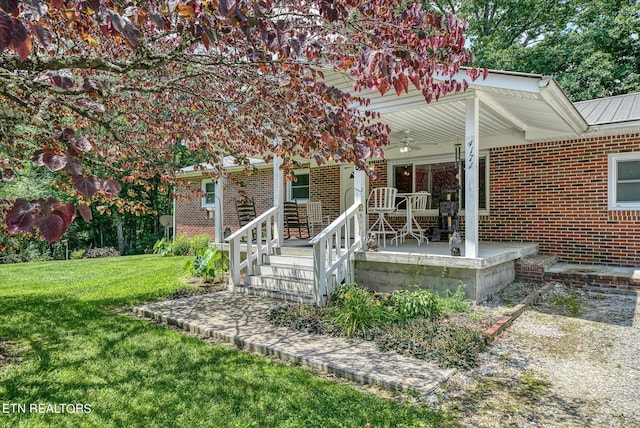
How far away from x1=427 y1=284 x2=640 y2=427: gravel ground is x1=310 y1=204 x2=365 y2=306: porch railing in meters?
2.39

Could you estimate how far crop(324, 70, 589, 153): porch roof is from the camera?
196 inches

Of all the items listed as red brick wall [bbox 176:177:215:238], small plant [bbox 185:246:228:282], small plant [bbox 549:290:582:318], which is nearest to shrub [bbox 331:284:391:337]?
small plant [bbox 549:290:582:318]

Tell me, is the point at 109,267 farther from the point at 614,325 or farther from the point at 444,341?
the point at 614,325

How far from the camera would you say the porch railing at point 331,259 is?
557 cm

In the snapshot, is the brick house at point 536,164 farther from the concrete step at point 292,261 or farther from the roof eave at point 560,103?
the concrete step at point 292,261

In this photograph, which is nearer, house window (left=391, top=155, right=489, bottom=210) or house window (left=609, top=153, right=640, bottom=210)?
house window (left=609, top=153, right=640, bottom=210)

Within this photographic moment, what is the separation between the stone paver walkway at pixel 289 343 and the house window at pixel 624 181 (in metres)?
6.20

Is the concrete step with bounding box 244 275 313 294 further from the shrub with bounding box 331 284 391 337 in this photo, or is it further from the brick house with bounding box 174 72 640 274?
the brick house with bounding box 174 72 640 274

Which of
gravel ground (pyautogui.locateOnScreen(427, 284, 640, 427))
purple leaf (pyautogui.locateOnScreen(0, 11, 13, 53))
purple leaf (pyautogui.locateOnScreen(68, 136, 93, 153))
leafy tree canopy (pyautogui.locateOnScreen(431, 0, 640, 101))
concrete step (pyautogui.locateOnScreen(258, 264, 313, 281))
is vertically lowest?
gravel ground (pyautogui.locateOnScreen(427, 284, 640, 427))

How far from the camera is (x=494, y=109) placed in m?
6.23

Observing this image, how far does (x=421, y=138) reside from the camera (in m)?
8.90

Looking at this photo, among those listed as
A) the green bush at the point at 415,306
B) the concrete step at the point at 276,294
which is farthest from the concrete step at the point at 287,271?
the green bush at the point at 415,306

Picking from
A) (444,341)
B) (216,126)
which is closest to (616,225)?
(444,341)

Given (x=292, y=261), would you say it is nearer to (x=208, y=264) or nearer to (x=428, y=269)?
→ (x=208, y=264)
